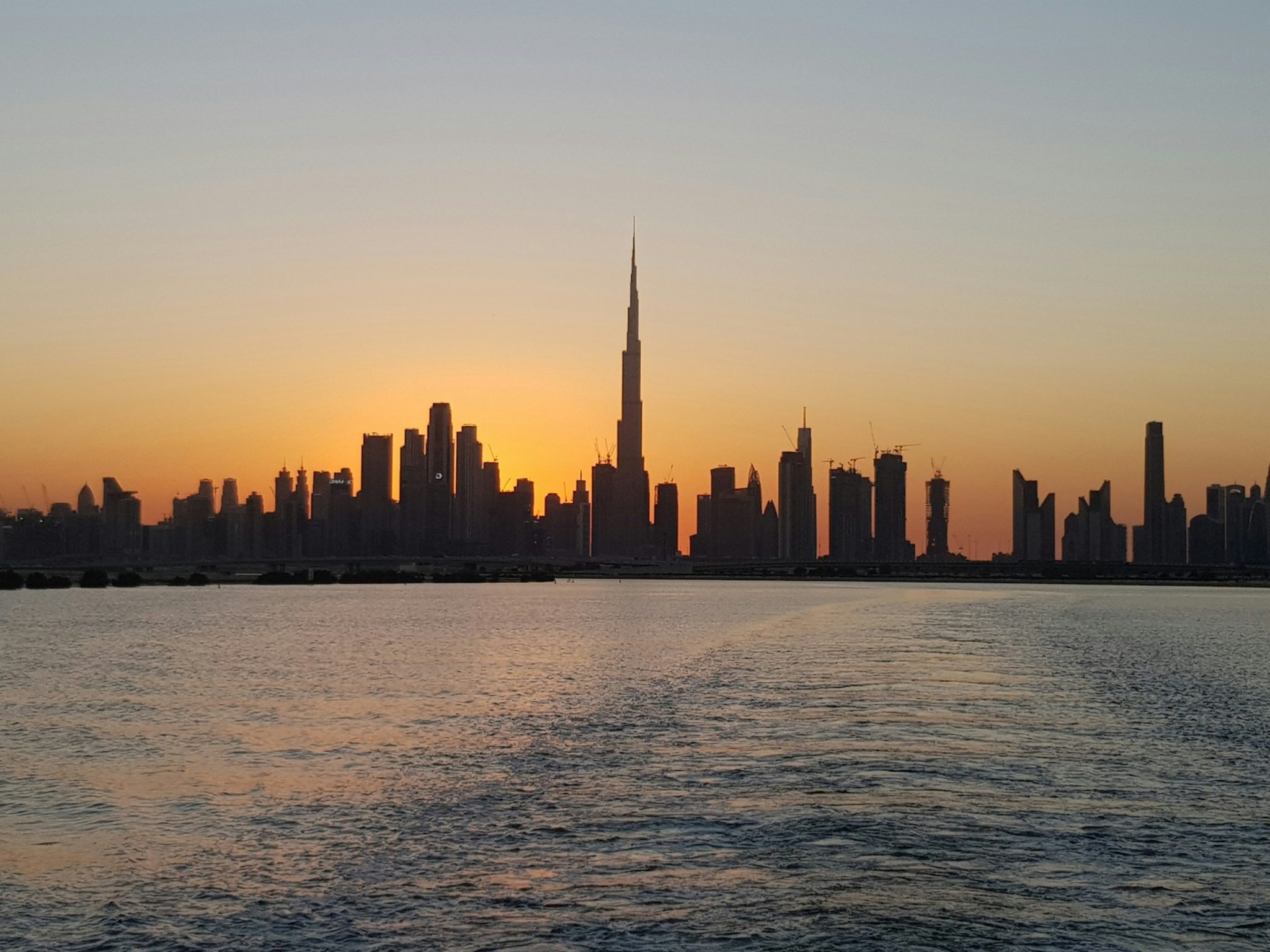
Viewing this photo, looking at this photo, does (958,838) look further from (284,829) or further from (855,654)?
(855,654)

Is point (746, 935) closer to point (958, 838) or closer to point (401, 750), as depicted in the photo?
point (958, 838)

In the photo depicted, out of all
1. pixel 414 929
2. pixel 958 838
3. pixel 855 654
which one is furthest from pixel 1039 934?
pixel 855 654

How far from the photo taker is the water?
1919cm

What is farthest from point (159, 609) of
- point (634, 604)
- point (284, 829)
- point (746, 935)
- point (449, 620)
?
point (746, 935)

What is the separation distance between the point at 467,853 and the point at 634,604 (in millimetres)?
158157

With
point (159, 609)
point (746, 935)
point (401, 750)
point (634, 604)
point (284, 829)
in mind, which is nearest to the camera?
point (746, 935)

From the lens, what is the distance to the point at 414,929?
18.7 metres

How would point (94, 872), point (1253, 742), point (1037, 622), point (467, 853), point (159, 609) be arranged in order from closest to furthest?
point (94, 872), point (467, 853), point (1253, 742), point (1037, 622), point (159, 609)

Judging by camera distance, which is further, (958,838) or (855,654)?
(855,654)

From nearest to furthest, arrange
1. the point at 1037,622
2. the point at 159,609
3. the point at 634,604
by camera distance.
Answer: the point at 1037,622 < the point at 159,609 < the point at 634,604

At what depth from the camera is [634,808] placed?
27531 millimetres

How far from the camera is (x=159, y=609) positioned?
5960 inches

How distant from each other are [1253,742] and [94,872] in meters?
32.9

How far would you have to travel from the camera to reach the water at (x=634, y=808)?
63.0 feet
